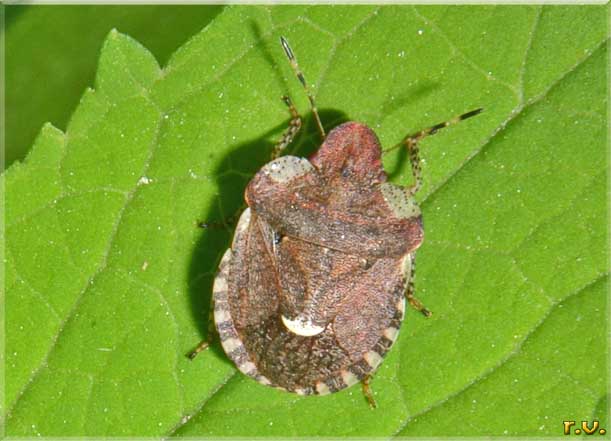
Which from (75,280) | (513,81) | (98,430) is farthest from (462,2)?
(98,430)

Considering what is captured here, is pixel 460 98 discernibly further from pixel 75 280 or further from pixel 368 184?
pixel 75 280

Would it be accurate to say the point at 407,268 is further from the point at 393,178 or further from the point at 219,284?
the point at 219,284

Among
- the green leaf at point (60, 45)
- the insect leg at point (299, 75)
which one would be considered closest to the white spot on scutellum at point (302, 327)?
the insect leg at point (299, 75)

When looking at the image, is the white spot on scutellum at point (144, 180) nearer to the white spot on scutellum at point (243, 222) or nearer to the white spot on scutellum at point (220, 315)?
the white spot on scutellum at point (243, 222)

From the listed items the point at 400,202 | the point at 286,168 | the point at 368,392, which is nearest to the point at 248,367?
the point at 368,392

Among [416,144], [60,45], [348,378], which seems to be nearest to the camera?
[416,144]
